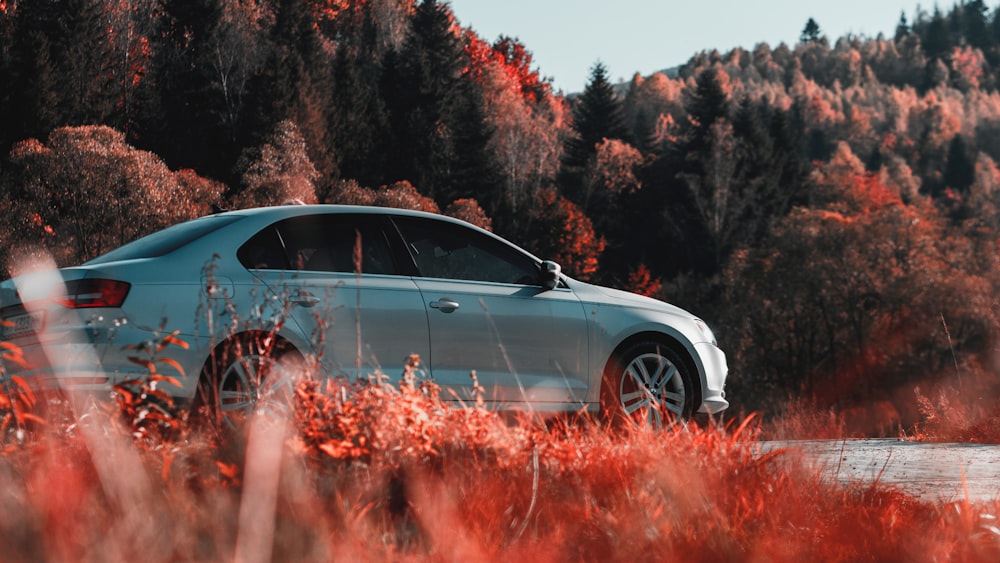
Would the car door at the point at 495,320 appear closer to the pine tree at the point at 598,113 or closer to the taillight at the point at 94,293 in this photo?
the taillight at the point at 94,293

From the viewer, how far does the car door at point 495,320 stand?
258 inches

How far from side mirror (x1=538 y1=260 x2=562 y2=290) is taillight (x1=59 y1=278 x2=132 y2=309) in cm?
256

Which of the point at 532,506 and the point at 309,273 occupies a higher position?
the point at 309,273

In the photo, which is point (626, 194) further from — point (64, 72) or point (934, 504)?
point (934, 504)

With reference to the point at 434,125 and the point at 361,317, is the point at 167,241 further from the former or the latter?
the point at 434,125

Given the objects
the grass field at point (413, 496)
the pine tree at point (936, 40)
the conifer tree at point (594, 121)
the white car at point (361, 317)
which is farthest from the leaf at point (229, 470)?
the pine tree at point (936, 40)

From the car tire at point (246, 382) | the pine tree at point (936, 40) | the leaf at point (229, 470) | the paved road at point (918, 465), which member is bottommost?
the paved road at point (918, 465)

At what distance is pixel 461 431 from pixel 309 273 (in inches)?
77.5

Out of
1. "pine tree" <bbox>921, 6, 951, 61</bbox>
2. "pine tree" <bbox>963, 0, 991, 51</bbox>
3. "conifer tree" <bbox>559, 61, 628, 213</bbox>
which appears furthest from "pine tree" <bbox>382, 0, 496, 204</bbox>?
"pine tree" <bbox>963, 0, 991, 51</bbox>

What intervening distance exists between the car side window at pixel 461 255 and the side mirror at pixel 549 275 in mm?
89

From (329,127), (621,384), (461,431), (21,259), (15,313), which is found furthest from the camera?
(329,127)

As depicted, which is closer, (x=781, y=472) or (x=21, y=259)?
(x=781, y=472)

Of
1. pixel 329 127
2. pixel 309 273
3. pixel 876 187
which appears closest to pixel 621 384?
pixel 309 273

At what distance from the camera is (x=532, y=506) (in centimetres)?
417
